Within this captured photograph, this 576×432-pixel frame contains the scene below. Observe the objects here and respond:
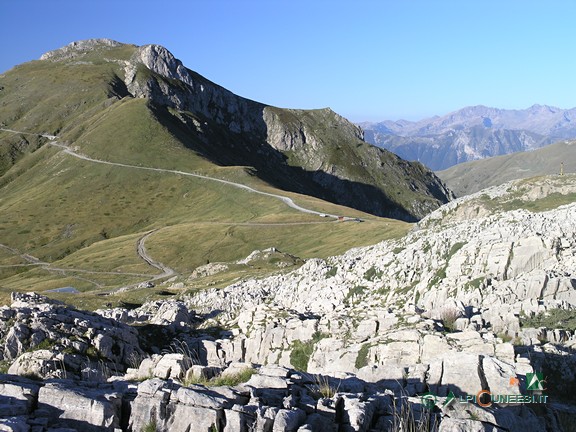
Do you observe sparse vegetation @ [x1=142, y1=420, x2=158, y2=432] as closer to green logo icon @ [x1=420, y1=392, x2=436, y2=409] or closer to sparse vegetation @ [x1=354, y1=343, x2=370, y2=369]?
green logo icon @ [x1=420, y1=392, x2=436, y2=409]

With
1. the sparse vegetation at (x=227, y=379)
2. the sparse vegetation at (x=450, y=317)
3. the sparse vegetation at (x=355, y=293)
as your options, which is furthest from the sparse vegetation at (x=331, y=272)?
the sparse vegetation at (x=227, y=379)

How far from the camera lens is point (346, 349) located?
24672 millimetres

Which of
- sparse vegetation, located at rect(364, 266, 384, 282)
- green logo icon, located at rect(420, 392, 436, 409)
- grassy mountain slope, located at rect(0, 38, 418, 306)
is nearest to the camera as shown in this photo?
green logo icon, located at rect(420, 392, 436, 409)

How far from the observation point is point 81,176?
7259 inches

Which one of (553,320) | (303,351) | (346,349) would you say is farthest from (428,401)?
(303,351)

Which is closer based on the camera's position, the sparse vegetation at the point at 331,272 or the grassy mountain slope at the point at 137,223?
the sparse vegetation at the point at 331,272

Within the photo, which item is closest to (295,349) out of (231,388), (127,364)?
(127,364)

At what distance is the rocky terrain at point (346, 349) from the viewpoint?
42.3 feet

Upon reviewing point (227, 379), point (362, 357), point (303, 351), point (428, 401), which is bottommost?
point (303, 351)

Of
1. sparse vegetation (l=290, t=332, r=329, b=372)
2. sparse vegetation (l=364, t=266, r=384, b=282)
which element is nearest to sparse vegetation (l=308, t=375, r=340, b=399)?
sparse vegetation (l=290, t=332, r=329, b=372)

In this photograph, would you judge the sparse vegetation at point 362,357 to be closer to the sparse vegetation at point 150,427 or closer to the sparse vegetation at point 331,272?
the sparse vegetation at point 150,427

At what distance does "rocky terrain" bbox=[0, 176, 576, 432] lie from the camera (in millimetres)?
12906
